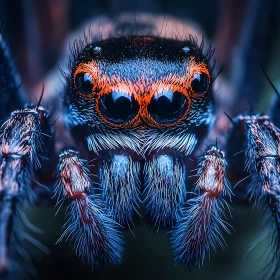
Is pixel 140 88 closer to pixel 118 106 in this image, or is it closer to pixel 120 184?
pixel 118 106

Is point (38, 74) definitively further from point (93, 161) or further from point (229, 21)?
point (93, 161)

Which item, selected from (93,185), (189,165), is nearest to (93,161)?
(93,185)

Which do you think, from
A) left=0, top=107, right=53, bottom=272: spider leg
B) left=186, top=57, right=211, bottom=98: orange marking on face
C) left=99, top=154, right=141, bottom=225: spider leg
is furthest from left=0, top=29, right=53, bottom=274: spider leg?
left=186, top=57, right=211, bottom=98: orange marking on face

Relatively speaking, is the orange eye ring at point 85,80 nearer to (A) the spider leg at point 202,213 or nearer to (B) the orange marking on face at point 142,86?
(B) the orange marking on face at point 142,86

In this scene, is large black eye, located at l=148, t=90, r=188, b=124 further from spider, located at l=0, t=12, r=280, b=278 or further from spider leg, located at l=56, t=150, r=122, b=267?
spider leg, located at l=56, t=150, r=122, b=267

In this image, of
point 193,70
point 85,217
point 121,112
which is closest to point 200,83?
point 193,70
